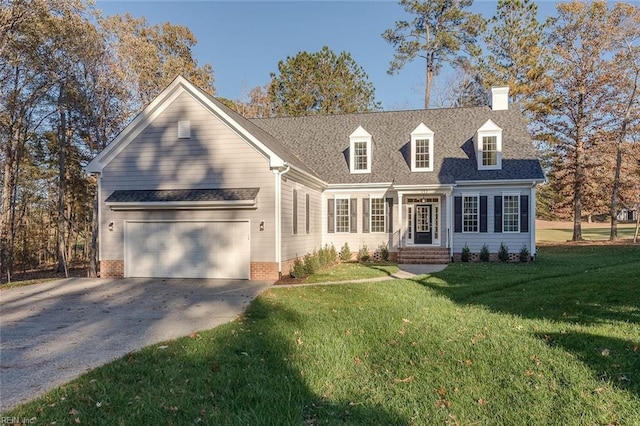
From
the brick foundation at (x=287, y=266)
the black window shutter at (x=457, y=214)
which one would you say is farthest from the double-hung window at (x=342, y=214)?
the brick foundation at (x=287, y=266)

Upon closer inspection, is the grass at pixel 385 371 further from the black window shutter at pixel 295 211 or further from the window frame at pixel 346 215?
the window frame at pixel 346 215

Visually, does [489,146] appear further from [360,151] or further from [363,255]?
[363,255]

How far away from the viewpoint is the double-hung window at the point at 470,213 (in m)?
17.0

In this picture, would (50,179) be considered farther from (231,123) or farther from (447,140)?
(447,140)

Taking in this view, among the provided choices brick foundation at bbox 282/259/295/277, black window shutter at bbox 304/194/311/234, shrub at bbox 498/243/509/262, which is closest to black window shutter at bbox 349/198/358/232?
black window shutter at bbox 304/194/311/234

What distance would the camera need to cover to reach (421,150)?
17938mm

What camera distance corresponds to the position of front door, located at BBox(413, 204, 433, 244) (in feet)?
58.2

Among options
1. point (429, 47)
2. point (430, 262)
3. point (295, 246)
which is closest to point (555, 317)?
point (295, 246)

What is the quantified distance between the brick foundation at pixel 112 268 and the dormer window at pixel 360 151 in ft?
33.5

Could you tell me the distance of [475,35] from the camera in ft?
94.3

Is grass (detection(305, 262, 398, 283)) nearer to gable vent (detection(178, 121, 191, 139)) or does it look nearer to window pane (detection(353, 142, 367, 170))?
window pane (detection(353, 142, 367, 170))

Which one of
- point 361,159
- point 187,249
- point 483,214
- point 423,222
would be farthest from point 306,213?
point 483,214

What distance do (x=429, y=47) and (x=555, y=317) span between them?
27.0 m

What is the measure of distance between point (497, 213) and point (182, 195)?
12.6m
